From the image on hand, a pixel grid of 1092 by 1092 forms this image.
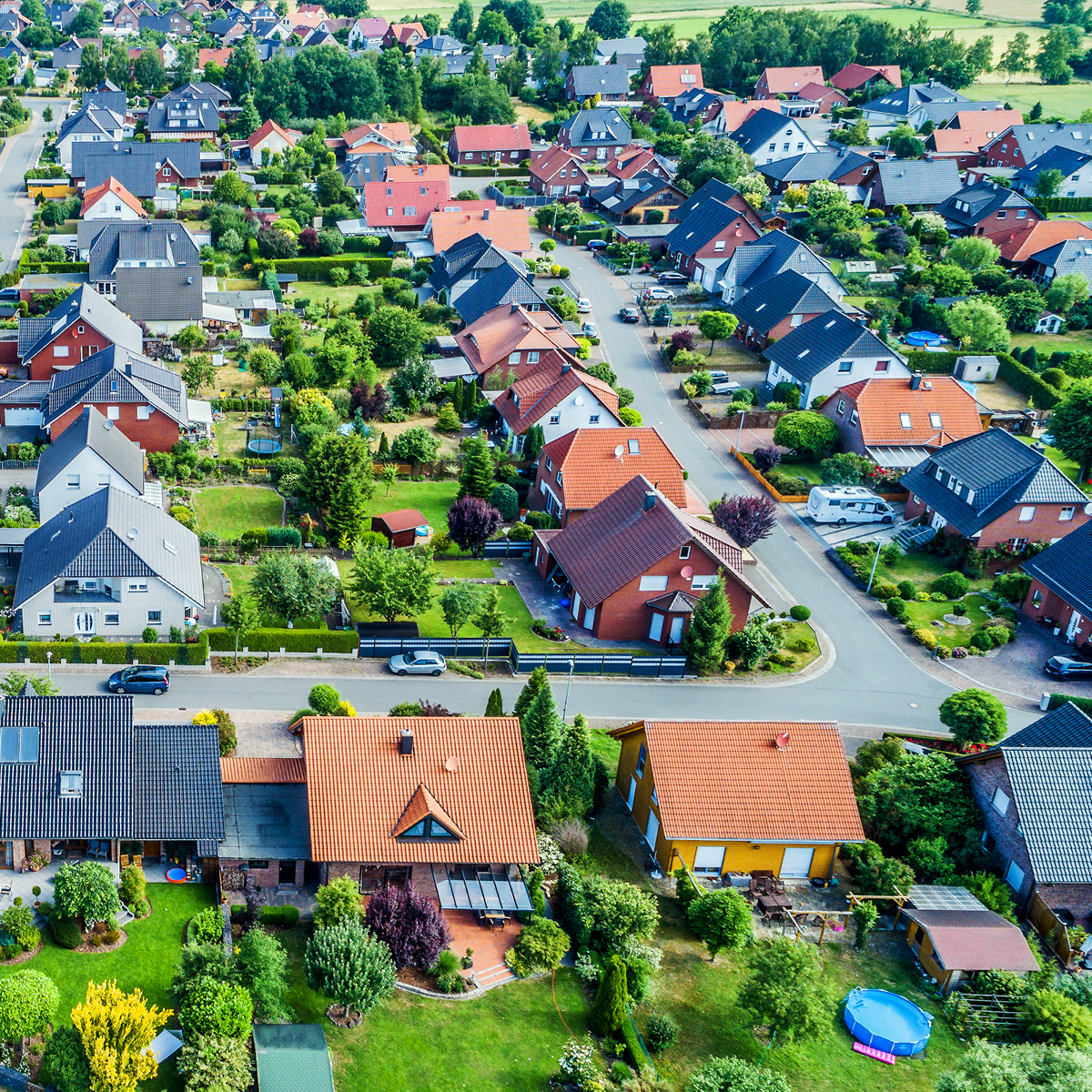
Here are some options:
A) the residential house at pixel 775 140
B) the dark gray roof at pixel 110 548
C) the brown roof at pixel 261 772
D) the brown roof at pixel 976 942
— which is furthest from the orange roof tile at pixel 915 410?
the residential house at pixel 775 140

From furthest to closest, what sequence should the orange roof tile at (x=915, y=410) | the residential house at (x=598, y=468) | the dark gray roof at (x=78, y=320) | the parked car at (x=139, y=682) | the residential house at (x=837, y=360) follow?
the residential house at (x=837, y=360), the dark gray roof at (x=78, y=320), the orange roof tile at (x=915, y=410), the residential house at (x=598, y=468), the parked car at (x=139, y=682)

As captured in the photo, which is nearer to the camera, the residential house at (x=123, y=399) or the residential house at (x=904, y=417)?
the residential house at (x=123, y=399)

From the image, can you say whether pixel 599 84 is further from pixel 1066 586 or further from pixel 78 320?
pixel 1066 586

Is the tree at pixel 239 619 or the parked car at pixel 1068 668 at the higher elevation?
the tree at pixel 239 619

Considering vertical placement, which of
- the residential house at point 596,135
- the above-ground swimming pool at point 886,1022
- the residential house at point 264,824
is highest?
the residential house at point 596,135

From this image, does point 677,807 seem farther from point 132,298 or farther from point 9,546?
point 132,298

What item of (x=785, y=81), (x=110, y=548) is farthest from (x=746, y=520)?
(x=785, y=81)

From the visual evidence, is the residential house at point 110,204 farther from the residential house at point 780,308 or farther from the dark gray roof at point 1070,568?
A: the dark gray roof at point 1070,568
